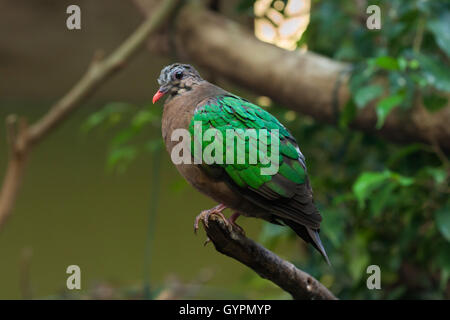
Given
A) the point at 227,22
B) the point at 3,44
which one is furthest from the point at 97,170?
the point at 227,22

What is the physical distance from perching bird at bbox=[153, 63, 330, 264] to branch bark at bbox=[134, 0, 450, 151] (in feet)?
3.41

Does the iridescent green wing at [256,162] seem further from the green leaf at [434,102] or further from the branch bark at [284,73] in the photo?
the branch bark at [284,73]

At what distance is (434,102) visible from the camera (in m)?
1.88

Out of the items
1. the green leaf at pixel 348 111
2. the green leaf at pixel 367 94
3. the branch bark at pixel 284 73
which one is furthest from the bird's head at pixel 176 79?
the branch bark at pixel 284 73

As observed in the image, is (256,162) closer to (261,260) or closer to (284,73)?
(261,260)

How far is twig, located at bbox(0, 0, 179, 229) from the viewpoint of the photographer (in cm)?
196

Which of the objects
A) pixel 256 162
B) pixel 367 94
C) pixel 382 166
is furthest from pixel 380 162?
pixel 256 162

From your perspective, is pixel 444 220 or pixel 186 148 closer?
pixel 186 148

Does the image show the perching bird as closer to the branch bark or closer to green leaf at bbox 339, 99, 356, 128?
green leaf at bbox 339, 99, 356, 128

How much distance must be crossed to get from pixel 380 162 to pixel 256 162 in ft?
4.48

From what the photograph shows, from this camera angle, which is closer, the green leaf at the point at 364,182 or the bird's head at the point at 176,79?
the bird's head at the point at 176,79

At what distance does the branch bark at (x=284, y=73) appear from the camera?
6.73ft

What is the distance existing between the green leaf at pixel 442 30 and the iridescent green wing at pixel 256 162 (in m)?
0.89

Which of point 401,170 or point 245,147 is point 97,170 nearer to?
point 401,170
